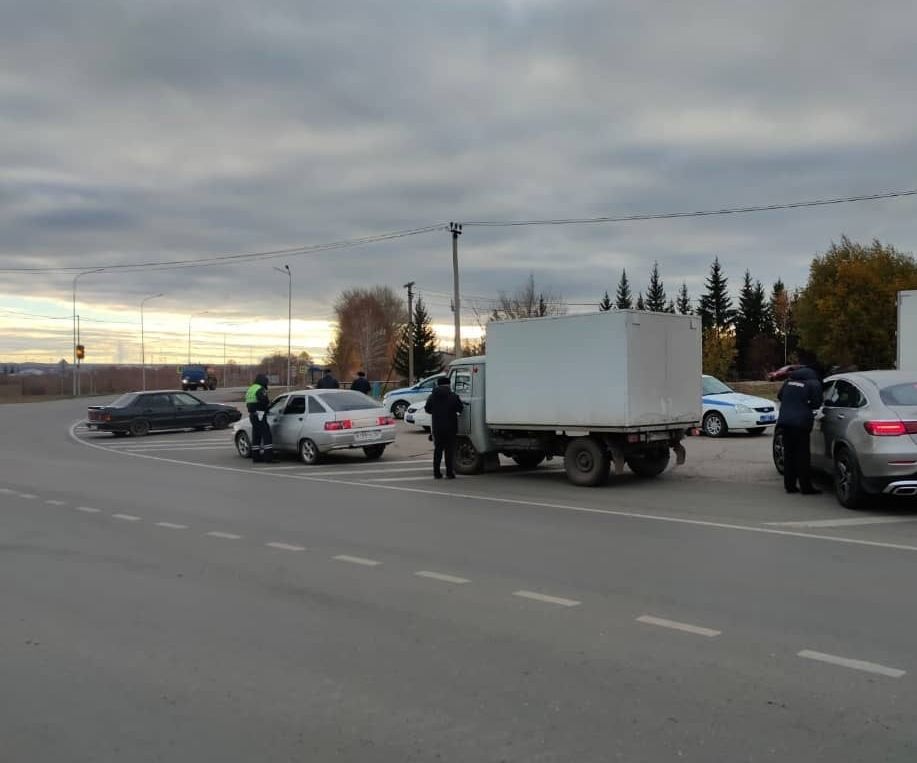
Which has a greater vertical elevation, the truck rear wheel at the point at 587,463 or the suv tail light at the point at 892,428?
the suv tail light at the point at 892,428

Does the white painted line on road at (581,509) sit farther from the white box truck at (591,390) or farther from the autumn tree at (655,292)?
the autumn tree at (655,292)

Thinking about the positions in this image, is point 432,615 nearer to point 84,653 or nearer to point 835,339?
point 84,653

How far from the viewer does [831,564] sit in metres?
7.86

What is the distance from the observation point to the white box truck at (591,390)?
13320 mm

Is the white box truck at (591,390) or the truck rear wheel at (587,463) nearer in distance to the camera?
the white box truck at (591,390)

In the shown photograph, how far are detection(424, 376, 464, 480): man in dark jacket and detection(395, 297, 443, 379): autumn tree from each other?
67.0 meters

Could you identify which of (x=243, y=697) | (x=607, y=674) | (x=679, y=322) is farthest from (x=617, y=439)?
(x=243, y=697)

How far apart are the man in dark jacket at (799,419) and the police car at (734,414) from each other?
9.31m

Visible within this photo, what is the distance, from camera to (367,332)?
98.2 meters

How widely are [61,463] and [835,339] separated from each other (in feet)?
219

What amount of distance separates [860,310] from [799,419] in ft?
216

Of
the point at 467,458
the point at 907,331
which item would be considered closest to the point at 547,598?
the point at 467,458

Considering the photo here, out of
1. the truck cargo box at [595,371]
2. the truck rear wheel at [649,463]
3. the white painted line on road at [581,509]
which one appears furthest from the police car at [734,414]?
the white painted line on road at [581,509]

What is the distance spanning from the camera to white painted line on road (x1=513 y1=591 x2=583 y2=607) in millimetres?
6551
